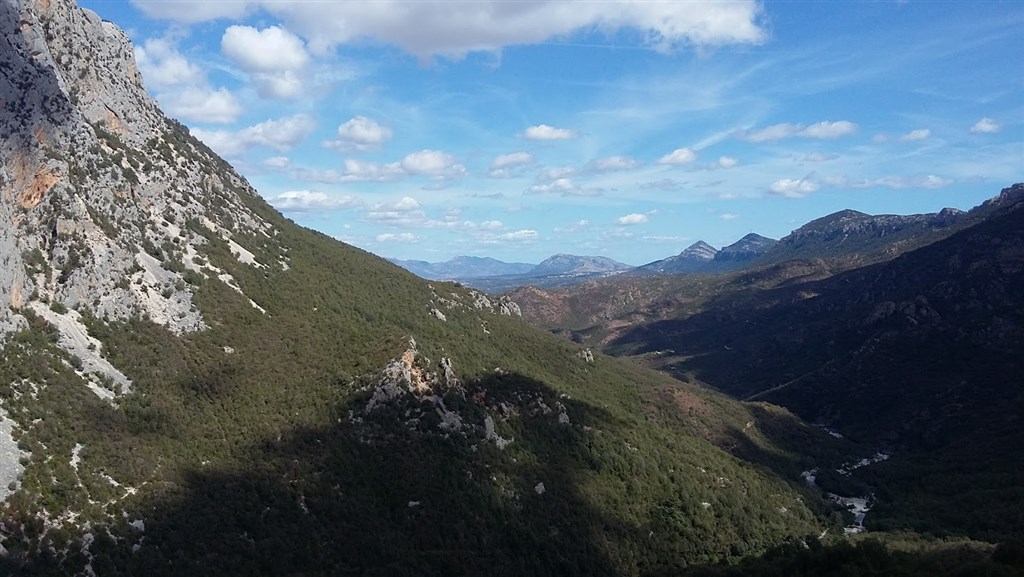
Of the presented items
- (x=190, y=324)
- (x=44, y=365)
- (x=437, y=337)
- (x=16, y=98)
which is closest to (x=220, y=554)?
(x=44, y=365)

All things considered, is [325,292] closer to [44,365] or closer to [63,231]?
[63,231]

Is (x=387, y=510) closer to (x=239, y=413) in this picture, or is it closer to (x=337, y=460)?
(x=337, y=460)

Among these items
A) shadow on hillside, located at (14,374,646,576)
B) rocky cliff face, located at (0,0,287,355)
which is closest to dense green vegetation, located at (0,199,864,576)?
shadow on hillside, located at (14,374,646,576)

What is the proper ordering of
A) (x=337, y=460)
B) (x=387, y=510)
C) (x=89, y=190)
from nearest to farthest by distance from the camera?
(x=387, y=510)
(x=337, y=460)
(x=89, y=190)

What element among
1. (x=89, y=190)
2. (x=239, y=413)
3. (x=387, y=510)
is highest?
(x=89, y=190)

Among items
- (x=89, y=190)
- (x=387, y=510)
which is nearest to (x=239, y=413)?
(x=387, y=510)

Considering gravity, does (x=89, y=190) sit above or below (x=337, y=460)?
above

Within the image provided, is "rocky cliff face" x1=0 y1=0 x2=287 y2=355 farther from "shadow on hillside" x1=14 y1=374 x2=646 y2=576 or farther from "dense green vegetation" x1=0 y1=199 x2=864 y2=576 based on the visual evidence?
"shadow on hillside" x1=14 y1=374 x2=646 y2=576

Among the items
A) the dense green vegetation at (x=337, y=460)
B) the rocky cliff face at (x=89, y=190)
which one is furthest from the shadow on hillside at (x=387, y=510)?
the rocky cliff face at (x=89, y=190)
